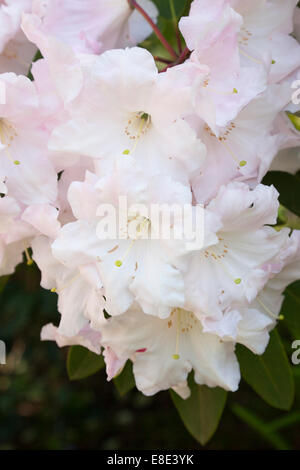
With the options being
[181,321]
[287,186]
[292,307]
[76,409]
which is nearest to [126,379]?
[181,321]

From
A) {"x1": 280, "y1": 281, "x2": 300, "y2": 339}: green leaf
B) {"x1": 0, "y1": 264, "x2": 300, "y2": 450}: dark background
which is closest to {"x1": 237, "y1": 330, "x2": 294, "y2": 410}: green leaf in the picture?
{"x1": 280, "y1": 281, "x2": 300, "y2": 339}: green leaf

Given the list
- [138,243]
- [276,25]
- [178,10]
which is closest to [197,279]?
[138,243]

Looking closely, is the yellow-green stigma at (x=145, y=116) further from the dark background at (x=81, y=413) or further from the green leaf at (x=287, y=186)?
the dark background at (x=81, y=413)

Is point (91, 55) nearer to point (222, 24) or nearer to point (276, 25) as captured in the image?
point (222, 24)

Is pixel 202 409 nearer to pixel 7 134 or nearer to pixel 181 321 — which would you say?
pixel 181 321

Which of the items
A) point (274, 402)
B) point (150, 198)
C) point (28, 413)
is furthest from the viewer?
point (28, 413)

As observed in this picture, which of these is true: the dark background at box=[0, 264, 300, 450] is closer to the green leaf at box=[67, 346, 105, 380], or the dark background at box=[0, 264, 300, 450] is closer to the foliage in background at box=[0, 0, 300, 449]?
the foliage in background at box=[0, 0, 300, 449]
